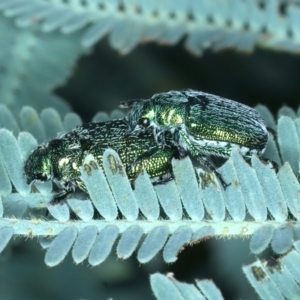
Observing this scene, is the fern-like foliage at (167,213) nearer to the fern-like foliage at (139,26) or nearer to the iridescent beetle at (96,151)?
the iridescent beetle at (96,151)

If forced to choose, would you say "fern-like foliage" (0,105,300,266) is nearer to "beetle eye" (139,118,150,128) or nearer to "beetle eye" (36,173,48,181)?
"beetle eye" (36,173,48,181)

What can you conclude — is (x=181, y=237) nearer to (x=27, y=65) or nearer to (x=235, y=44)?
(x=235, y=44)

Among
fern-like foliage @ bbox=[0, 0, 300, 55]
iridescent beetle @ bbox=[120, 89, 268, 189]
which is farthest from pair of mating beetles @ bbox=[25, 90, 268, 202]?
fern-like foliage @ bbox=[0, 0, 300, 55]

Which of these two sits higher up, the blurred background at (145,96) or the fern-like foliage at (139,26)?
the fern-like foliage at (139,26)

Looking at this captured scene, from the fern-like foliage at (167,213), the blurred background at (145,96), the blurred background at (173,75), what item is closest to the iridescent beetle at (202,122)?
the fern-like foliage at (167,213)

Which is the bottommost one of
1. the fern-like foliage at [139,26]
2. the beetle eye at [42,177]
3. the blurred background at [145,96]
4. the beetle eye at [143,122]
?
→ the blurred background at [145,96]

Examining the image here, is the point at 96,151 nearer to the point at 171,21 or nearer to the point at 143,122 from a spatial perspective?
the point at 143,122
